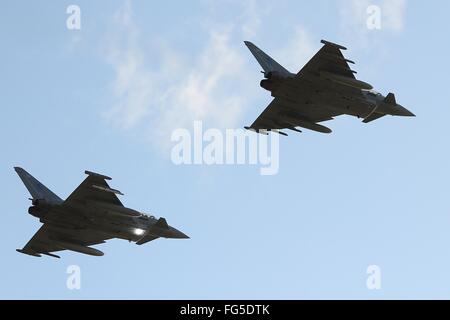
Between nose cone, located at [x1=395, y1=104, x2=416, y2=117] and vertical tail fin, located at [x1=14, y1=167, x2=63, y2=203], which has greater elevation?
nose cone, located at [x1=395, y1=104, x2=416, y2=117]

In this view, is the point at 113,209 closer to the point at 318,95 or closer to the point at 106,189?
the point at 106,189

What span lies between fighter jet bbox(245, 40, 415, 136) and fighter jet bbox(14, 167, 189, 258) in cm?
1144

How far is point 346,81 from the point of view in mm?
57219

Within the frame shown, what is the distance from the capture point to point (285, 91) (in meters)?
60.4

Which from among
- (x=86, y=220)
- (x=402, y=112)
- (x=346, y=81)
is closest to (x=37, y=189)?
(x=86, y=220)

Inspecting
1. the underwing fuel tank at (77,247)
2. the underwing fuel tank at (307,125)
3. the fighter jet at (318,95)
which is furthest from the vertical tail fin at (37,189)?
the underwing fuel tank at (307,125)

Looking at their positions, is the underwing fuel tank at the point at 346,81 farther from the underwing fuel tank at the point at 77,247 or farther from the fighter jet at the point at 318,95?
the underwing fuel tank at the point at 77,247

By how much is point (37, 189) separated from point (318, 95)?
20.4 meters

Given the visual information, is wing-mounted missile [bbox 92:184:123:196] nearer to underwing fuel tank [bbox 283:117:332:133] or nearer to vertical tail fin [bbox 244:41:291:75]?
vertical tail fin [bbox 244:41:291:75]

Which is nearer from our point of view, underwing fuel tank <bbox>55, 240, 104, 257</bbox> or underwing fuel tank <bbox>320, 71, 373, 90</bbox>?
underwing fuel tank <bbox>320, 71, 373, 90</bbox>

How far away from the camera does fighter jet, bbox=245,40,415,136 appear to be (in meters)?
57.7

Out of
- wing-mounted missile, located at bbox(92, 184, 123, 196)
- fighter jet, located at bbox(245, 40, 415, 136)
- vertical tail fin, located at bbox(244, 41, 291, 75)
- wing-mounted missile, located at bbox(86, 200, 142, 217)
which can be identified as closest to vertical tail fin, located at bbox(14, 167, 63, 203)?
wing-mounted missile, located at bbox(86, 200, 142, 217)

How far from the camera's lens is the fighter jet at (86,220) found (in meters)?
56.0
